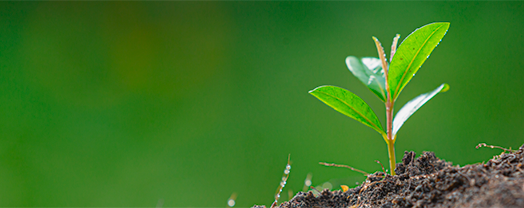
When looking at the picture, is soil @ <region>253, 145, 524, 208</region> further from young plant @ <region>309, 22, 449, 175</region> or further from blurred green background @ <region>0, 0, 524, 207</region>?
blurred green background @ <region>0, 0, 524, 207</region>

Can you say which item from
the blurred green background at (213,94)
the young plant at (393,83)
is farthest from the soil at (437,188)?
the blurred green background at (213,94)

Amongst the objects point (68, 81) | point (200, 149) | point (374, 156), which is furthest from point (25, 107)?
point (374, 156)

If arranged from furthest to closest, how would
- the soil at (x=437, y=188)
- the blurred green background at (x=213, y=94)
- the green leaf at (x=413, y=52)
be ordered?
the blurred green background at (x=213, y=94) < the green leaf at (x=413, y=52) < the soil at (x=437, y=188)

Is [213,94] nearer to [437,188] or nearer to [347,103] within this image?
[347,103]

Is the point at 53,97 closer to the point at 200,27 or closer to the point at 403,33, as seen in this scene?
the point at 200,27

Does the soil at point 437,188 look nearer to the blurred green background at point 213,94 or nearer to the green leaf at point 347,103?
Result: the green leaf at point 347,103

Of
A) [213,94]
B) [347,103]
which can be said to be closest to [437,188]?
[347,103]
